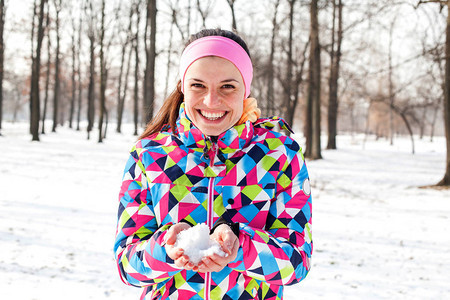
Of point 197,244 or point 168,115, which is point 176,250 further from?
point 168,115

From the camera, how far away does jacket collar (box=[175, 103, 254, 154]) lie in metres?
1.44

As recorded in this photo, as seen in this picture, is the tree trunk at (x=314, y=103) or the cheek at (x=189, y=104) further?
the tree trunk at (x=314, y=103)

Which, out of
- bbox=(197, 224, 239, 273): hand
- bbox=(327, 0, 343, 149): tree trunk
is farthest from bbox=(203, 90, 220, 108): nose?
bbox=(327, 0, 343, 149): tree trunk

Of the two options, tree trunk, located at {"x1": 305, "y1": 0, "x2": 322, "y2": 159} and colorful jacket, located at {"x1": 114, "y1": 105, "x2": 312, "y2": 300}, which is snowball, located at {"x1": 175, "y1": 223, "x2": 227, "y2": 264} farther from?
tree trunk, located at {"x1": 305, "y1": 0, "x2": 322, "y2": 159}

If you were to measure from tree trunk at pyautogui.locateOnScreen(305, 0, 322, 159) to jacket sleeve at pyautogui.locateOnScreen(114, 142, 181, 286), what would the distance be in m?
14.2

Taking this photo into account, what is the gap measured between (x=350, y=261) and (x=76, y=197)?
5.45m

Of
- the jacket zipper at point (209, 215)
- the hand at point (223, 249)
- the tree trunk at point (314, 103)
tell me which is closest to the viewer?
the hand at point (223, 249)

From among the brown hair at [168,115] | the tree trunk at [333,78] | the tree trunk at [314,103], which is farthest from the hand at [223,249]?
the tree trunk at [333,78]

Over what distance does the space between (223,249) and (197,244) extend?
0.29 ft

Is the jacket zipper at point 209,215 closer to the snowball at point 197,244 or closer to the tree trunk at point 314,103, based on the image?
the snowball at point 197,244

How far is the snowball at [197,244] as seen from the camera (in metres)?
1.12

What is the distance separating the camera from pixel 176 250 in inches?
44.6

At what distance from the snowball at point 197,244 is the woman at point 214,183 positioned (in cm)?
21

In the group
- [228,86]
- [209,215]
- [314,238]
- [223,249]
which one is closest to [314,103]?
[314,238]
